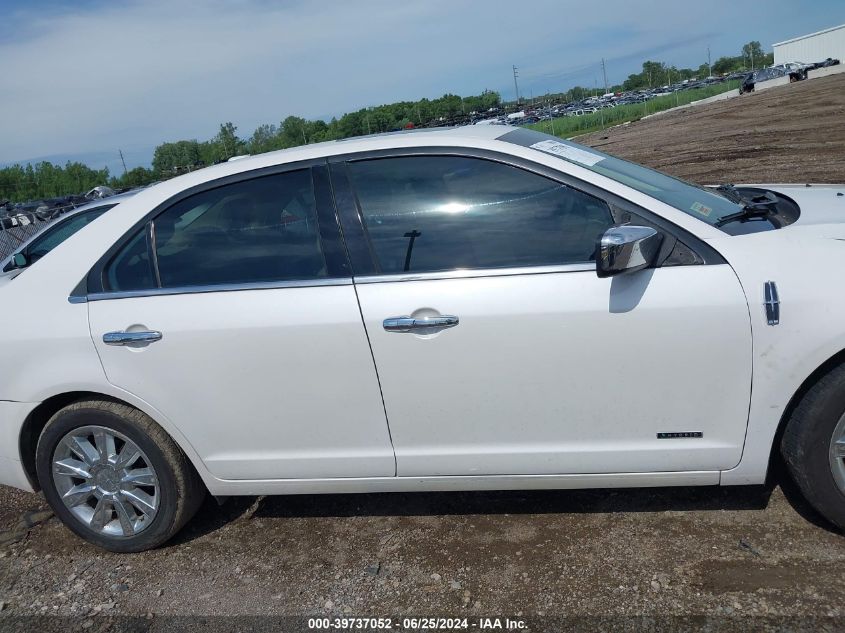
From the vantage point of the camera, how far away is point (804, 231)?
2.99 meters

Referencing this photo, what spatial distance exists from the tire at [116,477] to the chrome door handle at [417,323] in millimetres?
1288

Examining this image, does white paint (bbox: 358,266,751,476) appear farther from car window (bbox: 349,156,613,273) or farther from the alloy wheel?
the alloy wheel

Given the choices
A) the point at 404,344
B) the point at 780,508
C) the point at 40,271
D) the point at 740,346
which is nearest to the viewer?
the point at 740,346

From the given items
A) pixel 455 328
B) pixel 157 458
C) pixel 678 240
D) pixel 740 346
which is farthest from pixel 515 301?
A: pixel 157 458

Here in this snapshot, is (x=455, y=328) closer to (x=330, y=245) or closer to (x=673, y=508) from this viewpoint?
(x=330, y=245)

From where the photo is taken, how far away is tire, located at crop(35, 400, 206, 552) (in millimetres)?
3484

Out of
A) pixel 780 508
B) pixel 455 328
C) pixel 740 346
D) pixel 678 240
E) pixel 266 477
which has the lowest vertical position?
pixel 780 508

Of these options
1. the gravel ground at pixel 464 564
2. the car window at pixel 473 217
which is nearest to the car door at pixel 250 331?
the car window at pixel 473 217

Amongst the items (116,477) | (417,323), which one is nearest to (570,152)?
(417,323)

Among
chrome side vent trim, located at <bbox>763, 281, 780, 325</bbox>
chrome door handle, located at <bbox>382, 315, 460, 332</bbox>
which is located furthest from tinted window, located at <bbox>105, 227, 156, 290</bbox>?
chrome side vent trim, located at <bbox>763, 281, 780, 325</bbox>

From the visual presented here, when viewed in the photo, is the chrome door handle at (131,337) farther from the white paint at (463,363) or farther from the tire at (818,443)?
the tire at (818,443)

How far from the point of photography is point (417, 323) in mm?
3025

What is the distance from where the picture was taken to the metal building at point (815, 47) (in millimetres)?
72625

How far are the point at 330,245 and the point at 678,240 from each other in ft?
4.70
